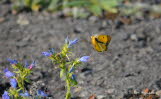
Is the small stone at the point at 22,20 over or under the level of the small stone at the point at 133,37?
over

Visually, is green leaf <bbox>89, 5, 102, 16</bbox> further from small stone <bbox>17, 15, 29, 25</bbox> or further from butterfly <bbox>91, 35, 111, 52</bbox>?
butterfly <bbox>91, 35, 111, 52</bbox>

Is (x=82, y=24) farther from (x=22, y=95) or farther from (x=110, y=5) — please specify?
(x=22, y=95)

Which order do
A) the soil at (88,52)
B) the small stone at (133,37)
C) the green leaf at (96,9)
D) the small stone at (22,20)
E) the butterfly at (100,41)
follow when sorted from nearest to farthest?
the butterfly at (100,41)
the soil at (88,52)
the small stone at (133,37)
the small stone at (22,20)
the green leaf at (96,9)

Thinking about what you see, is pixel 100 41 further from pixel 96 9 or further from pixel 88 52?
pixel 96 9

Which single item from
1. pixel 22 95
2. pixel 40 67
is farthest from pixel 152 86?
pixel 22 95

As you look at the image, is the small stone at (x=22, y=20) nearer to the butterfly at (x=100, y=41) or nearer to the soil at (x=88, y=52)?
the soil at (x=88, y=52)

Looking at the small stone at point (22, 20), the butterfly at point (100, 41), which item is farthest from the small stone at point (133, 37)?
the butterfly at point (100, 41)

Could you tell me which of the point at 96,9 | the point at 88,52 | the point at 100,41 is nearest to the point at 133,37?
the point at 88,52

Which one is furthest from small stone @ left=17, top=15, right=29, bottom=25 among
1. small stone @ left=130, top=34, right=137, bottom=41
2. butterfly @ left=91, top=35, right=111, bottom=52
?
butterfly @ left=91, top=35, right=111, bottom=52

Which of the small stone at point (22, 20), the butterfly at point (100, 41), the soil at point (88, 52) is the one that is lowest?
the soil at point (88, 52)
